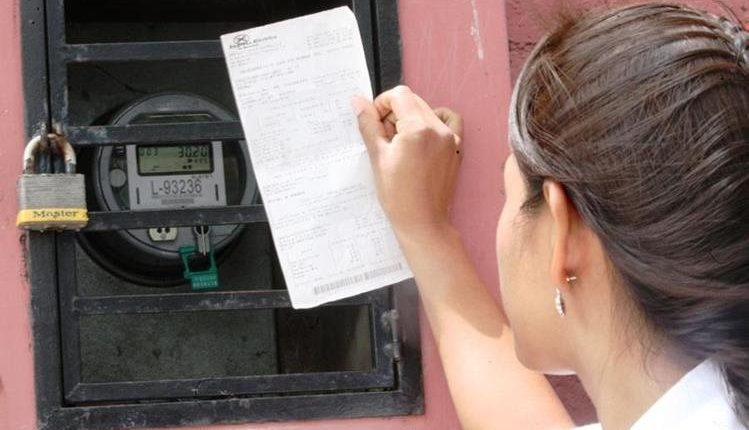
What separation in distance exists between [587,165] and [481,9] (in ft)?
1.84

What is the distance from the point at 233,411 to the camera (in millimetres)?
1440

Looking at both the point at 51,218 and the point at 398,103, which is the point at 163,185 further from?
the point at 398,103

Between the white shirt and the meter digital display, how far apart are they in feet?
3.57

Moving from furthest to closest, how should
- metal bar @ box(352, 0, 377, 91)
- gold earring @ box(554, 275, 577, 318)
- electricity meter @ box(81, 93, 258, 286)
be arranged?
electricity meter @ box(81, 93, 258, 286) < metal bar @ box(352, 0, 377, 91) < gold earring @ box(554, 275, 577, 318)

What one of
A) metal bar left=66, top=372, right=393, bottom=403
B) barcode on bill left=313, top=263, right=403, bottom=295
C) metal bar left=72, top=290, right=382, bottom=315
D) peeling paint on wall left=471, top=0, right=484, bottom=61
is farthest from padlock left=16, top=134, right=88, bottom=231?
peeling paint on wall left=471, top=0, right=484, bottom=61

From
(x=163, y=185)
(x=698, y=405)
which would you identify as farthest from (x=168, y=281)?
(x=698, y=405)

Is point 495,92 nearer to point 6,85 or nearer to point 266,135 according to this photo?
point 266,135

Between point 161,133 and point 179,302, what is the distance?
23 centimetres

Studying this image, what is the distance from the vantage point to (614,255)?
3.43 ft

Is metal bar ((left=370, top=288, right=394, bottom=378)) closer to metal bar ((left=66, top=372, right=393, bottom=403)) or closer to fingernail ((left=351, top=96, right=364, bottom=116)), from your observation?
metal bar ((left=66, top=372, right=393, bottom=403))

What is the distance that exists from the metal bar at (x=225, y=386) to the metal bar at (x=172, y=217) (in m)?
0.20

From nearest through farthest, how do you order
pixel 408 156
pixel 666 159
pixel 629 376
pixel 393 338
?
pixel 666 159 < pixel 629 376 < pixel 408 156 < pixel 393 338

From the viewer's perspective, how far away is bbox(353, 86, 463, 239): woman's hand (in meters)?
1.38

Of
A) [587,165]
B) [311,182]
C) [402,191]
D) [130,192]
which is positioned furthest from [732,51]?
[130,192]
